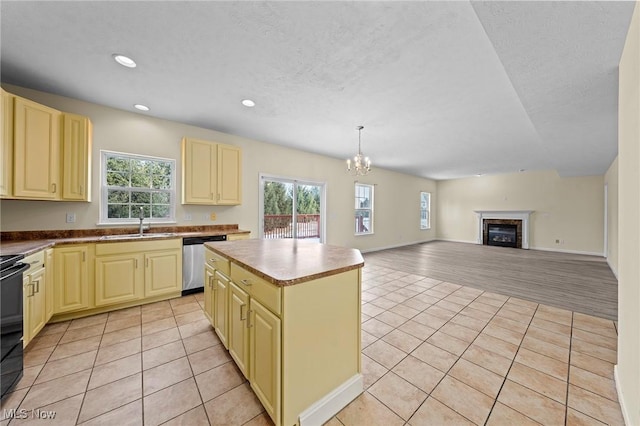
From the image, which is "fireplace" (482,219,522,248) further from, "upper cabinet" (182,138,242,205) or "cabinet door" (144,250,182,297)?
"cabinet door" (144,250,182,297)

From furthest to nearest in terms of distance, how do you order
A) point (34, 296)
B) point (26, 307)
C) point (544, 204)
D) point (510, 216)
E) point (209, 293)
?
point (510, 216), point (544, 204), point (209, 293), point (34, 296), point (26, 307)

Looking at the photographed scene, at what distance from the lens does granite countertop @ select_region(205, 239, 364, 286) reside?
4.29ft

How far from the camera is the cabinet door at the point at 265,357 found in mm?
1261

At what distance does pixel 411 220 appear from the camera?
866 centimetres

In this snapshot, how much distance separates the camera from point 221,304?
204 cm

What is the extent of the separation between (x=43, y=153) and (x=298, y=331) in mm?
3371

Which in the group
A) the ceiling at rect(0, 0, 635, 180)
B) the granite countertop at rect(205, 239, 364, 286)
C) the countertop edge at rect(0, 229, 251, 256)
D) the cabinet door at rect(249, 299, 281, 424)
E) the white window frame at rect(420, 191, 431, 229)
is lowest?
the cabinet door at rect(249, 299, 281, 424)

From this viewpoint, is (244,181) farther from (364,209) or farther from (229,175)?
(364,209)

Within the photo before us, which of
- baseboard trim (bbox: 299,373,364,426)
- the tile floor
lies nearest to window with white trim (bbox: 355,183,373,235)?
the tile floor

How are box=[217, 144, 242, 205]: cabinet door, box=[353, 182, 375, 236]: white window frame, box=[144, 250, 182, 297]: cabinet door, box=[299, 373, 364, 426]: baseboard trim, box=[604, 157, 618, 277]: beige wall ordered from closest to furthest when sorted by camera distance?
box=[299, 373, 364, 426]: baseboard trim, box=[144, 250, 182, 297]: cabinet door, box=[217, 144, 242, 205]: cabinet door, box=[604, 157, 618, 277]: beige wall, box=[353, 182, 375, 236]: white window frame

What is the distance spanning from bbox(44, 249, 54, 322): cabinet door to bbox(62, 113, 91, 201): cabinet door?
0.75 meters

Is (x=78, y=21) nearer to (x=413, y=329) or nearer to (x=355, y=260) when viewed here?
(x=355, y=260)

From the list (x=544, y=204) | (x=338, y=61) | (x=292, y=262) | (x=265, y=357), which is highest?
(x=338, y=61)

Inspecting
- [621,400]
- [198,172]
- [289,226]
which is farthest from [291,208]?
[621,400]
